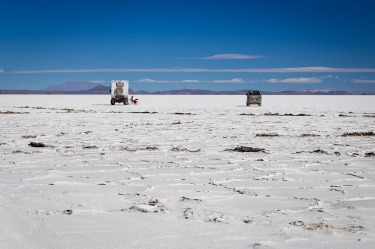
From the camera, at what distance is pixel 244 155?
25.7 ft

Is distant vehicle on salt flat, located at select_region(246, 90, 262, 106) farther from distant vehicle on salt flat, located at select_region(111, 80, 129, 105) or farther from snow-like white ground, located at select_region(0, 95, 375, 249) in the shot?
snow-like white ground, located at select_region(0, 95, 375, 249)

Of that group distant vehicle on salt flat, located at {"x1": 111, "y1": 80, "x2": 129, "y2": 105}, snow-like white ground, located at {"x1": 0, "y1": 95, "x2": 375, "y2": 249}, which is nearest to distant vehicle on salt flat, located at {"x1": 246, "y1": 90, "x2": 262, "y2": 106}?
distant vehicle on salt flat, located at {"x1": 111, "y1": 80, "x2": 129, "y2": 105}

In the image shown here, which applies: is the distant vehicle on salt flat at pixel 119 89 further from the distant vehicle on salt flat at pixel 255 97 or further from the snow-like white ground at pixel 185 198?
the snow-like white ground at pixel 185 198

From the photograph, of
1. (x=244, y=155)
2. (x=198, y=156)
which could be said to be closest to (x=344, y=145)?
(x=244, y=155)

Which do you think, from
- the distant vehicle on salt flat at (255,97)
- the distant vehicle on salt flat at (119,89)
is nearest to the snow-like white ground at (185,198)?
the distant vehicle on salt flat at (255,97)

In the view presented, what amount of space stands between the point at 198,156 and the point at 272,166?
4.89ft

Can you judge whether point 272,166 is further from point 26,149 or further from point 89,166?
point 26,149

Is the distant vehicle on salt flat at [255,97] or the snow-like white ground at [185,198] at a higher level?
the distant vehicle on salt flat at [255,97]

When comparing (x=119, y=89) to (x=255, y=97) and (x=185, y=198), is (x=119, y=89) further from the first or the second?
(x=185, y=198)

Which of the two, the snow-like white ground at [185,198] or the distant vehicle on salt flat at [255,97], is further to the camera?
the distant vehicle on salt flat at [255,97]

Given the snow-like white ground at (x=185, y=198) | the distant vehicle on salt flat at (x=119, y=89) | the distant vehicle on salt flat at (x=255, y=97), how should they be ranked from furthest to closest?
the distant vehicle on salt flat at (x=119, y=89)
the distant vehicle on salt flat at (x=255, y=97)
the snow-like white ground at (x=185, y=198)

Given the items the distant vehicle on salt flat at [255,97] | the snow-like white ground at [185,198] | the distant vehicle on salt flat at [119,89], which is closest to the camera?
the snow-like white ground at [185,198]

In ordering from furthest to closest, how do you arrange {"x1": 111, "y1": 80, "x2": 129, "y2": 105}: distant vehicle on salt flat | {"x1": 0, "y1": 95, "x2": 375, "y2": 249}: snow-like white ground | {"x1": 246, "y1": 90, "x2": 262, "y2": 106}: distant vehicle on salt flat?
{"x1": 111, "y1": 80, "x2": 129, "y2": 105}: distant vehicle on salt flat, {"x1": 246, "y1": 90, "x2": 262, "y2": 106}: distant vehicle on salt flat, {"x1": 0, "y1": 95, "x2": 375, "y2": 249}: snow-like white ground

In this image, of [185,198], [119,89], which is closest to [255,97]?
[119,89]
